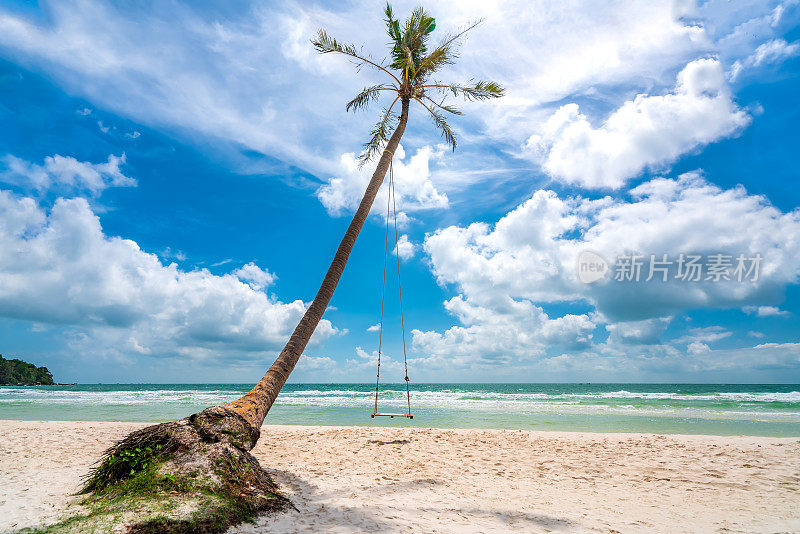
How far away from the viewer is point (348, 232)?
7559 millimetres

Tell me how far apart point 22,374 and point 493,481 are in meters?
97.3

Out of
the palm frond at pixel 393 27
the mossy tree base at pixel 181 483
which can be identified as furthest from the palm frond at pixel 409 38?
the mossy tree base at pixel 181 483

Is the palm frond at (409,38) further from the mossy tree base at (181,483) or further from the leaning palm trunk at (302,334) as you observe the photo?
the mossy tree base at (181,483)

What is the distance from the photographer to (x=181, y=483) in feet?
14.5

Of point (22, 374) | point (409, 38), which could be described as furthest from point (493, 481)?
point (22, 374)

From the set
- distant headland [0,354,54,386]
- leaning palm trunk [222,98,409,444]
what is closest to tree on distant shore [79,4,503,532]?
leaning palm trunk [222,98,409,444]

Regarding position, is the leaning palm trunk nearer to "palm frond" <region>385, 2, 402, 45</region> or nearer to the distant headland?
"palm frond" <region>385, 2, 402, 45</region>

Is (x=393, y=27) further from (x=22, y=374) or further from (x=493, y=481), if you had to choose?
(x=22, y=374)

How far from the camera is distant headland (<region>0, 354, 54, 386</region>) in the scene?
68125 mm

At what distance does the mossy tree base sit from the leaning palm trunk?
0.25m

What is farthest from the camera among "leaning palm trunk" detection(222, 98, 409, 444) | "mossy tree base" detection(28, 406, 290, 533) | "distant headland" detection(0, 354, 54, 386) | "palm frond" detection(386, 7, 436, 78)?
"distant headland" detection(0, 354, 54, 386)

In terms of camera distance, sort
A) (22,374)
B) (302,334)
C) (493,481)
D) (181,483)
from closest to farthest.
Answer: (181,483) → (493,481) → (302,334) → (22,374)

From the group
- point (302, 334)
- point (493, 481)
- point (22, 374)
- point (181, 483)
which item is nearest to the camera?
point (181, 483)

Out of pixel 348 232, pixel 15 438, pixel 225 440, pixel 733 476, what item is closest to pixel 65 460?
pixel 15 438
